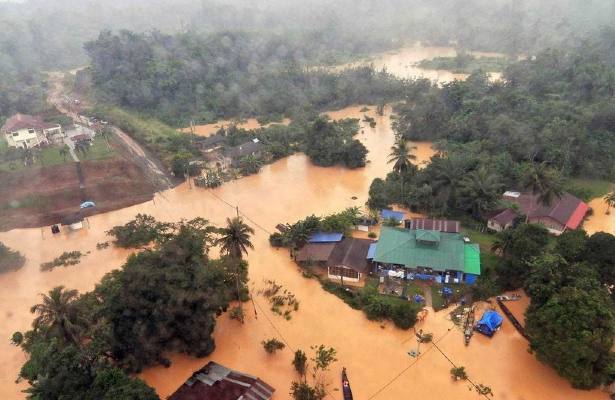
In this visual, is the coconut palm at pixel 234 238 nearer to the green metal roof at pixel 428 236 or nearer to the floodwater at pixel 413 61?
the green metal roof at pixel 428 236

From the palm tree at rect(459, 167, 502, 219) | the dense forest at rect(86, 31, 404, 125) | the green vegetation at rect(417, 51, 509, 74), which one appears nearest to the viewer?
the palm tree at rect(459, 167, 502, 219)

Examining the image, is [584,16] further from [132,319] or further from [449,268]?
[132,319]

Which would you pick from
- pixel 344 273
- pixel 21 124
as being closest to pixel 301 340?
pixel 344 273

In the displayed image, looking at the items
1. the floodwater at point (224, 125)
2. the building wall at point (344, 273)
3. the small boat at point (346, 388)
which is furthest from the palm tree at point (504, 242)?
the floodwater at point (224, 125)

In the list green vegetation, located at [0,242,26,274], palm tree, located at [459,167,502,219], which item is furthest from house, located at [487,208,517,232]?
green vegetation, located at [0,242,26,274]

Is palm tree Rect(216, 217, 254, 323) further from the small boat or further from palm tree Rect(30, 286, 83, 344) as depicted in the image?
the small boat

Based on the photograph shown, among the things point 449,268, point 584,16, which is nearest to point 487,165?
point 449,268
